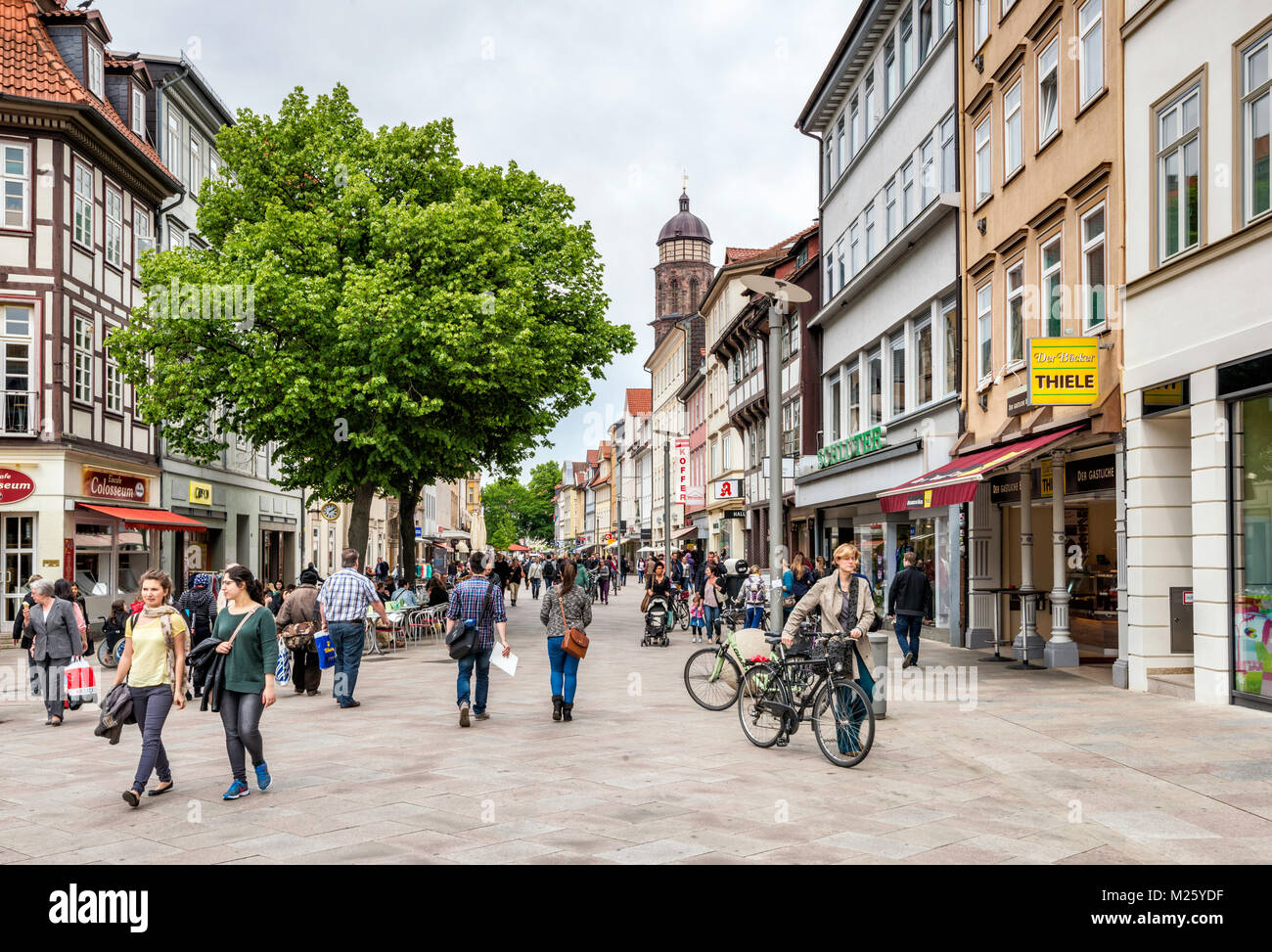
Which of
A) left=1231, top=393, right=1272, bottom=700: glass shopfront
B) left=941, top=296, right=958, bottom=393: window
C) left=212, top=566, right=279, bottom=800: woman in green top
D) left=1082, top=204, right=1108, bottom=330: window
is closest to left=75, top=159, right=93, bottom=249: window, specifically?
left=941, top=296, right=958, bottom=393: window

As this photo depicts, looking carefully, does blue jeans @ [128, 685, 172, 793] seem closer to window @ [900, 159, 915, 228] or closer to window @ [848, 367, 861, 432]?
window @ [900, 159, 915, 228]

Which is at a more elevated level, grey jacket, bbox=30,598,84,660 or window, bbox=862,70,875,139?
window, bbox=862,70,875,139

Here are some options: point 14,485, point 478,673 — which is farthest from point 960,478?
point 14,485

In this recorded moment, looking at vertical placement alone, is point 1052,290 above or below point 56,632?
above

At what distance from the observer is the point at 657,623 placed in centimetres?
2477

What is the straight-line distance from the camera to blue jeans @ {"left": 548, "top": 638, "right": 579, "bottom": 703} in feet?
→ 42.3

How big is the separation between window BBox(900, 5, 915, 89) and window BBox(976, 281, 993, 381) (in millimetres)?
6969

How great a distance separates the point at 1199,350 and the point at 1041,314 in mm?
5087

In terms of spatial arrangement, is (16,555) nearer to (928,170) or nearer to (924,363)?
(924,363)

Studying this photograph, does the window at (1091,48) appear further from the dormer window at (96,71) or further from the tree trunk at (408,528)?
the dormer window at (96,71)

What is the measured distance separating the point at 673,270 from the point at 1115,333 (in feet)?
313

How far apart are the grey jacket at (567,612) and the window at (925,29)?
1623 centimetres

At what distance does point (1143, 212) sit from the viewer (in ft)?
47.6

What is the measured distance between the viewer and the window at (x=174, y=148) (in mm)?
33344
